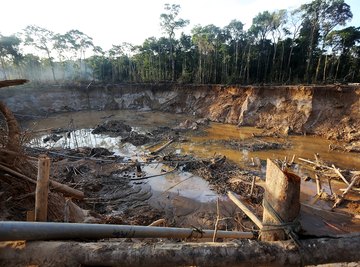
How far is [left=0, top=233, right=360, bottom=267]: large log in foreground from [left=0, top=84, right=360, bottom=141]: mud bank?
1212 centimetres

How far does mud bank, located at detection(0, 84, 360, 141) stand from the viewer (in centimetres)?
2067

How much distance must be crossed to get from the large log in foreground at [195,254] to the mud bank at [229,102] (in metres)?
12.1

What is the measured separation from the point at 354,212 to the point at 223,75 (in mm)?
29347

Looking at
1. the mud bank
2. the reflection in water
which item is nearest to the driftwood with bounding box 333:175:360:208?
the reflection in water

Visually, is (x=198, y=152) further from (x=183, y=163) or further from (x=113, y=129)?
(x=113, y=129)

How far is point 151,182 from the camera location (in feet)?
38.8

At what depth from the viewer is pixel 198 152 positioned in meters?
17.3

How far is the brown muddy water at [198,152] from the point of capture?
10203 millimetres

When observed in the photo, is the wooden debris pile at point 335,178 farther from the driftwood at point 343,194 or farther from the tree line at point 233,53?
the tree line at point 233,53

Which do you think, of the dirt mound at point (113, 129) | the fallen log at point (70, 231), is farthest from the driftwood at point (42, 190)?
the dirt mound at point (113, 129)

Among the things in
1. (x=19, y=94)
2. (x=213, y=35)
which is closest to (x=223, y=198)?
(x=213, y=35)

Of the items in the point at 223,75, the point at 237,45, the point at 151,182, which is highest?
the point at 237,45

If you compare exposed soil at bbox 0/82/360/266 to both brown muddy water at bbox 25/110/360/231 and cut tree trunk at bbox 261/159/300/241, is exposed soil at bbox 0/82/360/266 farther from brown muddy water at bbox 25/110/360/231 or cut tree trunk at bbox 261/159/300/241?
cut tree trunk at bbox 261/159/300/241

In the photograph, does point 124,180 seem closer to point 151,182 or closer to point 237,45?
point 151,182
